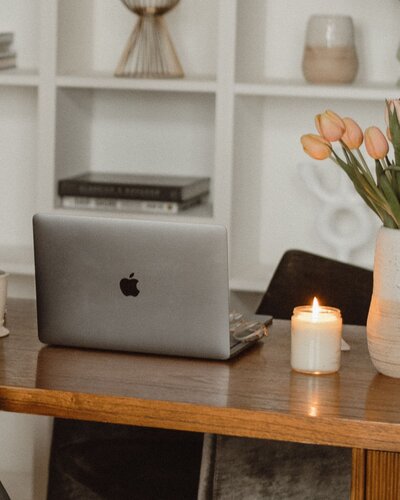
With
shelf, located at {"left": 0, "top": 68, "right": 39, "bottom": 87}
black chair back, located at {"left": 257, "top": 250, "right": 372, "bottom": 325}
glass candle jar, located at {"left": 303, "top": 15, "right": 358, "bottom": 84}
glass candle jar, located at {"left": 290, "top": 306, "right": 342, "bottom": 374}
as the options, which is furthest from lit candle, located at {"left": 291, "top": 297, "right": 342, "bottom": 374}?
shelf, located at {"left": 0, "top": 68, "right": 39, "bottom": 87}

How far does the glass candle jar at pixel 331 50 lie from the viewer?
→ 9.12 feet

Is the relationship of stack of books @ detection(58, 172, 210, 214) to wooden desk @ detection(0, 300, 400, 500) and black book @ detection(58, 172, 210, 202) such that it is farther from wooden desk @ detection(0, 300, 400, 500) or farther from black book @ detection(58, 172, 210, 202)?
wooden desk @ detection(0, 300, 400, 500)

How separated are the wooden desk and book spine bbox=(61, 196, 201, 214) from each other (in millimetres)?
1226

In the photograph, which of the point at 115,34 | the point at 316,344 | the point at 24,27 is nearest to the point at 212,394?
the point at 316,344

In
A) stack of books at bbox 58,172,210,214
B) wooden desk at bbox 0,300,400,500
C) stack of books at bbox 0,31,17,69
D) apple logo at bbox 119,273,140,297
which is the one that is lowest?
wooden desk at bbox 0,300,400,500

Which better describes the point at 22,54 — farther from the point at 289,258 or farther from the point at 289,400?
the point at 289,400

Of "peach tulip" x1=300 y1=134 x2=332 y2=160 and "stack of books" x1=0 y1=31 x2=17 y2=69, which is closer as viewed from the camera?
"peach tulip" x1=300 y1=134 x2=332 y2=160

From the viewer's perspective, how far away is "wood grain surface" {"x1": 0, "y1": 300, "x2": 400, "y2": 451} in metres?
1.38

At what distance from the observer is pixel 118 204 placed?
2.93m

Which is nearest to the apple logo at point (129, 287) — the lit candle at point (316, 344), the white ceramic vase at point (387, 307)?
the lit candle at point (316, 344)

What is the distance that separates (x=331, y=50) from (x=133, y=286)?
4.40 ft

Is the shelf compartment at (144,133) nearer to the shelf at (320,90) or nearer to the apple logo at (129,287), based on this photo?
the shelf at (320,90)

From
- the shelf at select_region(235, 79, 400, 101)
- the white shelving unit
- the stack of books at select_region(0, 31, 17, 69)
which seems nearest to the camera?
the shelf at select_region(235, 79, 400, 101)

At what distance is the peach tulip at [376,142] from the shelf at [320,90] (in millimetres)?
1228
